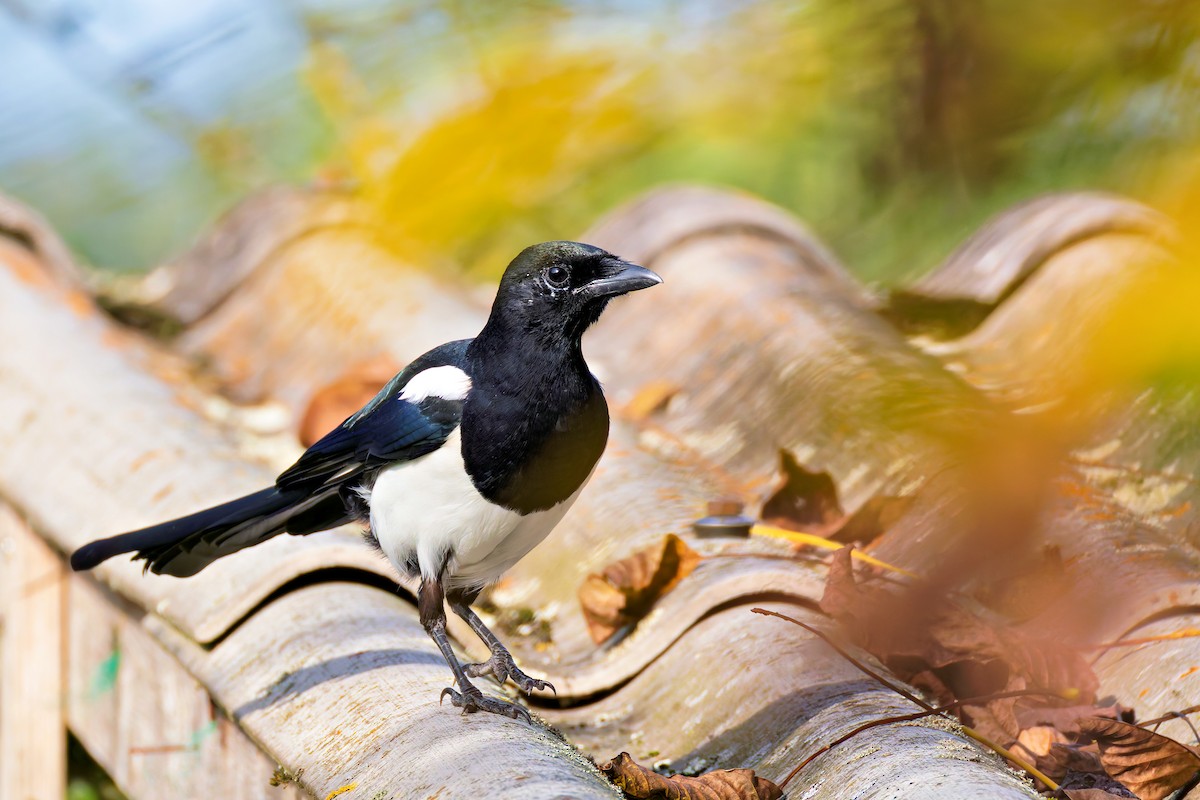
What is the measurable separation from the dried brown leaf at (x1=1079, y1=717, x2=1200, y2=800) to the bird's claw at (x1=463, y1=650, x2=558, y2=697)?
885 mm

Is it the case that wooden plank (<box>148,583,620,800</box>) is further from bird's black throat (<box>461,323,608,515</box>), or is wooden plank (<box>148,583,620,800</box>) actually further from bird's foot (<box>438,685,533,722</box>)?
bird's black throat (<box>461,323,608,515</box>)

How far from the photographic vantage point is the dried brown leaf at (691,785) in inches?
57.4

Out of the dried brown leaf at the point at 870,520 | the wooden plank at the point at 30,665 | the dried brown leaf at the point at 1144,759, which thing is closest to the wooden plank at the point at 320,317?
the wooden plank at the point at 30,665

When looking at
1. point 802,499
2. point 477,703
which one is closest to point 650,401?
point 802,499

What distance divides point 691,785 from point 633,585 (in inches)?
24.6

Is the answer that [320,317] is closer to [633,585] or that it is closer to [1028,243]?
[633,585]

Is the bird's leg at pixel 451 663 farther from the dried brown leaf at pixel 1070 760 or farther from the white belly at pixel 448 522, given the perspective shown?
the dried brown leaf at pixel 1070 760

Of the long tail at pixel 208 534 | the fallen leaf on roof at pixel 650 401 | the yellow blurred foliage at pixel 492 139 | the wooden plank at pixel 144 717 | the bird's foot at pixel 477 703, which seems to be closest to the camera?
the yellow blurred foliage at pixel 492 139

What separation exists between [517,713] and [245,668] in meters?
0.47

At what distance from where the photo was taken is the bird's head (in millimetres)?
2055

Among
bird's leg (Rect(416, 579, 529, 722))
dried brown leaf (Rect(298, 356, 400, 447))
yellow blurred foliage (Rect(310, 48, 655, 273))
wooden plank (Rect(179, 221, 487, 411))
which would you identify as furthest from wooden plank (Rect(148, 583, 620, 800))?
wooden plank (Rect(179, 221, 487, 411))

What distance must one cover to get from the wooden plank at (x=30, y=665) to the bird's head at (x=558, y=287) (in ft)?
4.53

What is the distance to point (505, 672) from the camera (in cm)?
204

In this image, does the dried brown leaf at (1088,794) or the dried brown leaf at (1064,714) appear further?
the dried brown leaf at (1064,714)
